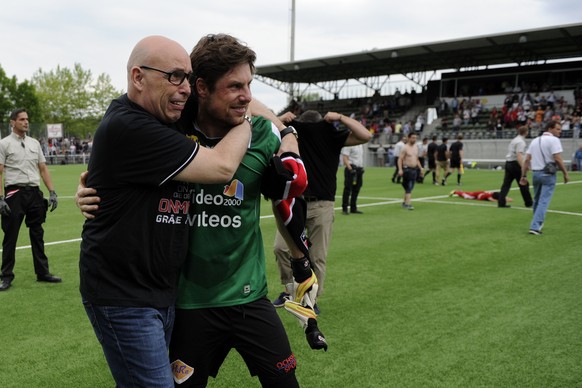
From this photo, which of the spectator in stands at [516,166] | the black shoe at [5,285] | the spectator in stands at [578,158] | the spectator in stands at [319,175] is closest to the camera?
the spectator in stands at [319,175]

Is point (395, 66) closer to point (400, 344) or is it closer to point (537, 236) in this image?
point (537, 236)

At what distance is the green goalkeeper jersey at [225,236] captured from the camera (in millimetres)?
2396

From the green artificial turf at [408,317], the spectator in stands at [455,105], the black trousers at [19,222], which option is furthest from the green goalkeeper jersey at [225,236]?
the spectator in stands at [455,105]

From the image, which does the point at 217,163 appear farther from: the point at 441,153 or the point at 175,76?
the point at 441,153

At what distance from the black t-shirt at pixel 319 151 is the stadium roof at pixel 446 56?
32.8 m

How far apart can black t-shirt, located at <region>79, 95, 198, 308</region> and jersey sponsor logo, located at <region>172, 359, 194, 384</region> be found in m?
0.44

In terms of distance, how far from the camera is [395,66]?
4647 cm

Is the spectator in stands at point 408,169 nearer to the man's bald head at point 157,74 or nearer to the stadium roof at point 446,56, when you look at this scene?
the man's bald head at point 157,74

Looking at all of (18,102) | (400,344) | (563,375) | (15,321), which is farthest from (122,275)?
(18,102)

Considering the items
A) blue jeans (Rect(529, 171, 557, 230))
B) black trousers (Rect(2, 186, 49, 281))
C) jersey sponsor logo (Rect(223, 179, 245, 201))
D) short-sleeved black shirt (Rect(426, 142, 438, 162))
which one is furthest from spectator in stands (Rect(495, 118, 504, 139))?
jersey sponsor logo (Rect(223, 179, 245, 201))

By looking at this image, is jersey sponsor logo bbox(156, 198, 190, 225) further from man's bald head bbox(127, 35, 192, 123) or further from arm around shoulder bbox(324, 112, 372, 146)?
arm around shoulder bbox(324, 112, 372, 146)

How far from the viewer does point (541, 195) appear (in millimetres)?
10383

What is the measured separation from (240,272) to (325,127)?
369cm

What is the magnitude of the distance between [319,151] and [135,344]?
4163 millimetres
